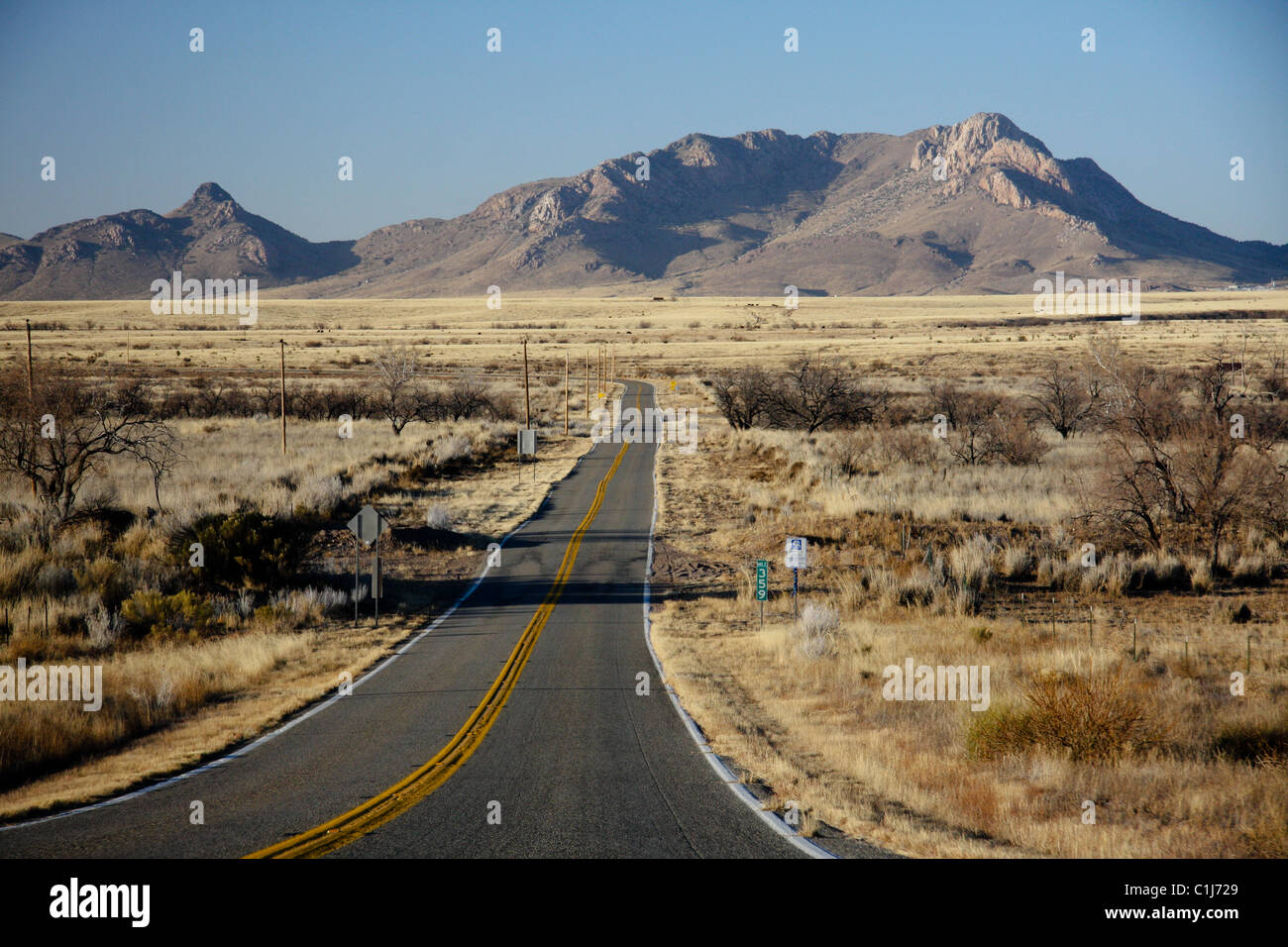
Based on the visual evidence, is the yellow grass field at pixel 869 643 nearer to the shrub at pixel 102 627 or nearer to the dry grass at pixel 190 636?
the dry grass at pixel 190 636

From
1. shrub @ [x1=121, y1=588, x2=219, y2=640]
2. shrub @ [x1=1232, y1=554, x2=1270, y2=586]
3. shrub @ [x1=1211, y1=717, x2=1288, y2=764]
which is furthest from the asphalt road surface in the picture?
shrub @ [x1=1232, y1=554, x2=1270, y2=586]

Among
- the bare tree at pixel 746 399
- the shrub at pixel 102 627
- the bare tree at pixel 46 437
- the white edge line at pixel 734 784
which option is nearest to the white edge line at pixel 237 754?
the white edge line at pixel 734 784

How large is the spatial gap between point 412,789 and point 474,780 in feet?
2.24

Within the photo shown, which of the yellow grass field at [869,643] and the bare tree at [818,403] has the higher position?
the bare tree at [818,403]

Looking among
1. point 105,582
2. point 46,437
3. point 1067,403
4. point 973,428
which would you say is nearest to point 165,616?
point 105,582

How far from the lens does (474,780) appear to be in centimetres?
978

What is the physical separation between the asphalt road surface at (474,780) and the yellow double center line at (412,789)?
4 centimetres

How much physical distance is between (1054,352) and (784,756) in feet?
292

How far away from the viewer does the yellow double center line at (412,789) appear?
7629mm

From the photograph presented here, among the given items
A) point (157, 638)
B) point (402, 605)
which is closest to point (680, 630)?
point (402, 605)

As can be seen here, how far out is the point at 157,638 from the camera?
58.3 ft

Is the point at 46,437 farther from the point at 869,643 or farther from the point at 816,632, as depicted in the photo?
the point at 869,643
